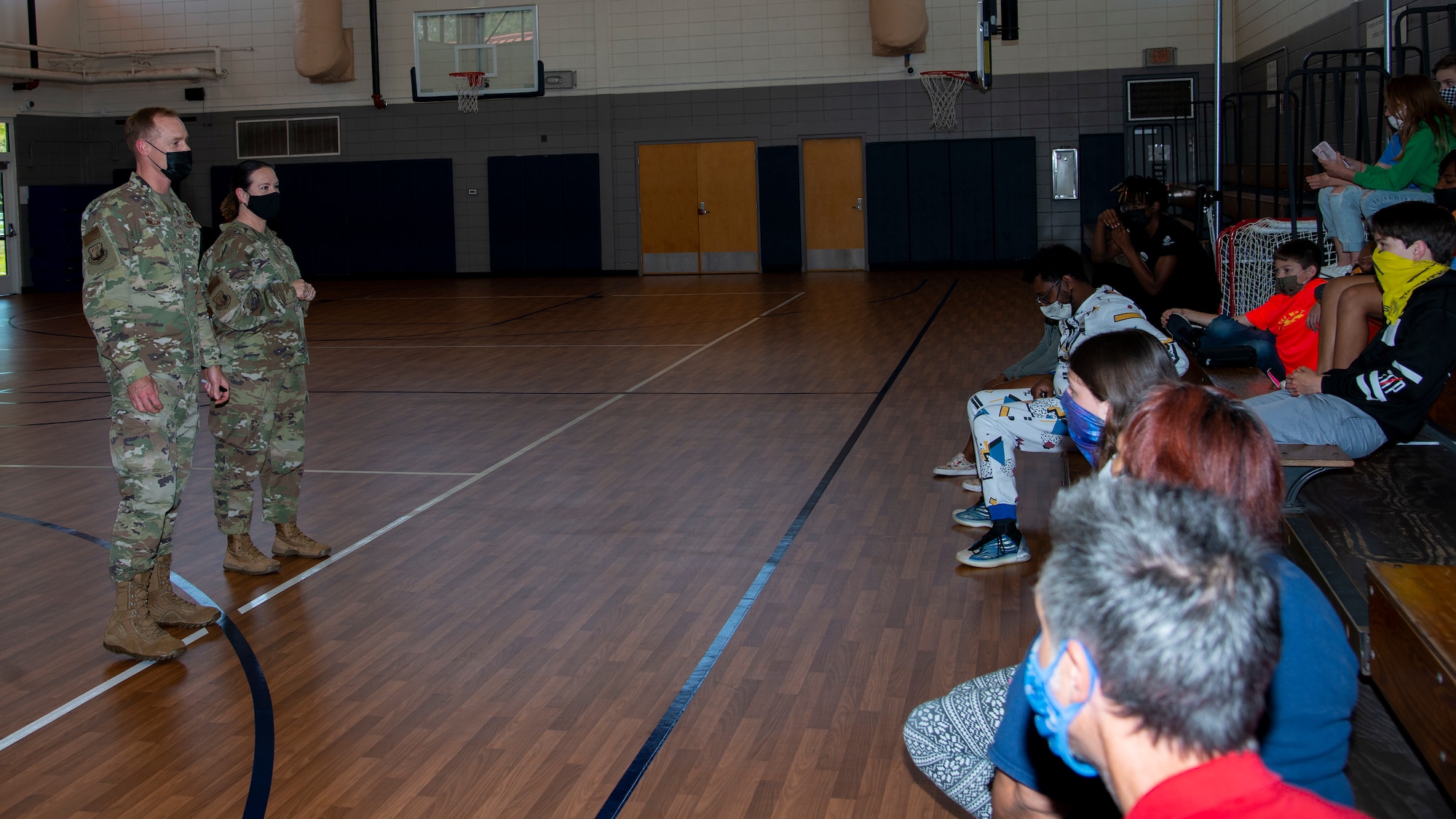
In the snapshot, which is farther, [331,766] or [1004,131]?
[1004,131]

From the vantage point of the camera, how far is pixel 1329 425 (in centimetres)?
393

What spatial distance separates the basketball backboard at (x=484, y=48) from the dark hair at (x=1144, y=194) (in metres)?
15.0

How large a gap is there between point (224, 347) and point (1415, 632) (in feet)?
13.3

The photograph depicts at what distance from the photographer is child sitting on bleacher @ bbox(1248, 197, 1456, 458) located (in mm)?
3730

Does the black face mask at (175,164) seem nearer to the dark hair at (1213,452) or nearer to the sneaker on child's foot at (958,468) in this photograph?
the dark hair at (1213,452)

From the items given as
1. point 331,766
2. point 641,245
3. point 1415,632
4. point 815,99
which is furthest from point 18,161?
point 1415,632

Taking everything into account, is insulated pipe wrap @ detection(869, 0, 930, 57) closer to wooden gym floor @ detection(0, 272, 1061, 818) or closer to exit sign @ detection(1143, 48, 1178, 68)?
exit sign @ detection(1143, 48, 1178, 68)

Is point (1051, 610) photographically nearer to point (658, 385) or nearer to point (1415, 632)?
point (1415, 632)

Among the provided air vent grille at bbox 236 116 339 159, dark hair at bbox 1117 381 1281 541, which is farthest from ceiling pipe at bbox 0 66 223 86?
dark hair at bbox 1117 381 1281 541

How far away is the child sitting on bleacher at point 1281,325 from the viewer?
5512mm

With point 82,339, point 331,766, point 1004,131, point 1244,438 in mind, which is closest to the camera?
point 1244,438

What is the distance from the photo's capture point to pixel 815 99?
→ 19.6 meters

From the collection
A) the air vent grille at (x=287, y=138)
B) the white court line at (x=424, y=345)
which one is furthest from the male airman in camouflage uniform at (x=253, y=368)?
the air vent grille at (x=287, y=138)

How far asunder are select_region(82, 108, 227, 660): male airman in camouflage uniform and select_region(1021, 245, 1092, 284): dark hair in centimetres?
337
